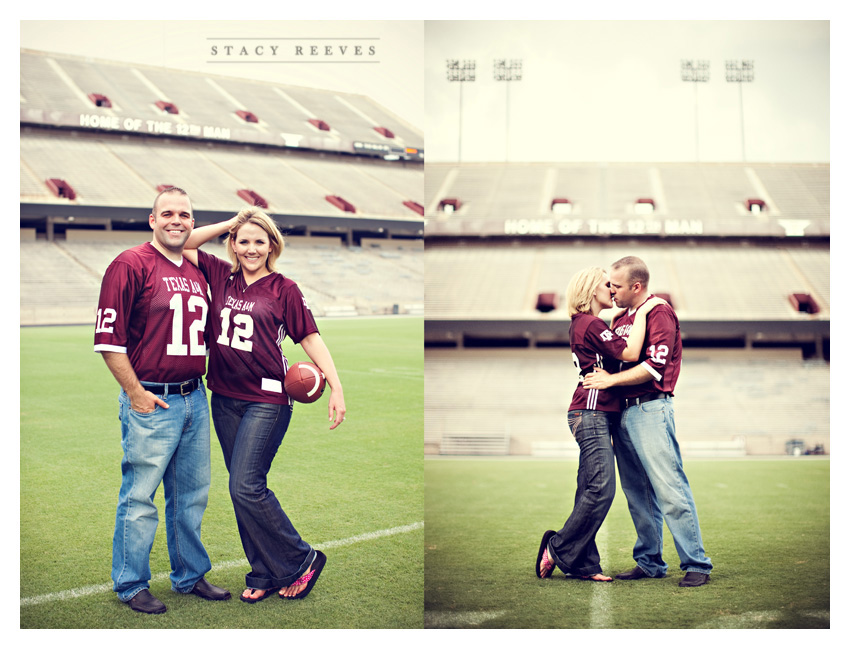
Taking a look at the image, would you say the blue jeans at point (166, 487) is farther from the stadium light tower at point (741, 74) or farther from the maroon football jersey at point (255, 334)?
the stadium light tower at point (741, 74)

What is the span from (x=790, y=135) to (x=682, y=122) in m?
9.04

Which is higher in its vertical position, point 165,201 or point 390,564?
point 165,201

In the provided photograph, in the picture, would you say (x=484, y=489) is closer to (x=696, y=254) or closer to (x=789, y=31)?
(x=789, y=31)

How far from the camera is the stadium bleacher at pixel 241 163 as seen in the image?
408cm

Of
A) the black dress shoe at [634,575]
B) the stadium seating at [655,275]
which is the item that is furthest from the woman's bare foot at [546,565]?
the stadium seating at [655,275]

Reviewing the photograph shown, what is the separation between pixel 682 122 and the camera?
1552cm

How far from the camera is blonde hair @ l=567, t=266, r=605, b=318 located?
3.45m

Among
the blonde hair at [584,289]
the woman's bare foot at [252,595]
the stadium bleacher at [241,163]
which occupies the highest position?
the stadium bleacher at [241,163]

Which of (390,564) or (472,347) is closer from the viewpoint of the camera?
(390,564)

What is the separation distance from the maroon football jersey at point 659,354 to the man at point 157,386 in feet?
6.55

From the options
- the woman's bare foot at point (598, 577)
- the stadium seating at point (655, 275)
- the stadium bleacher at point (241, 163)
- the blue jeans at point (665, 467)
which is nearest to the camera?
the blue jeans at point (665, 467)

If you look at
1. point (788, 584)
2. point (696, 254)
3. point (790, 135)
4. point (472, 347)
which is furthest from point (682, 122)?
point (788, 584)

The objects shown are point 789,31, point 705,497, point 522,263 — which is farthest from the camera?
point 522,263

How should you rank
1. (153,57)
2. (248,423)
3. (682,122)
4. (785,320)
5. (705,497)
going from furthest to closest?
(785,320), (682,122), (705,497), (153,57), (248,423)
